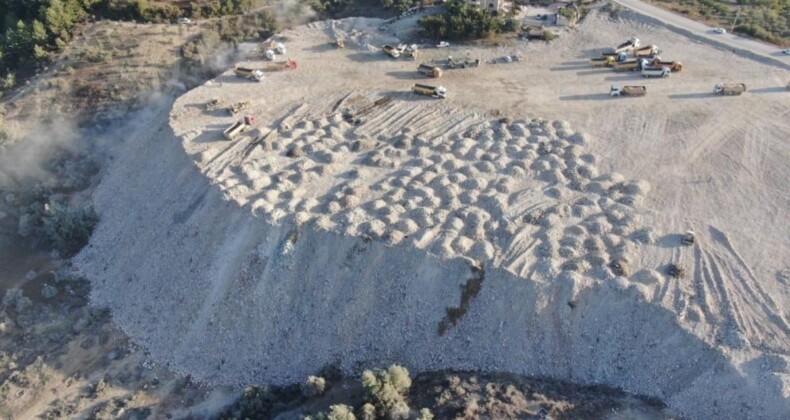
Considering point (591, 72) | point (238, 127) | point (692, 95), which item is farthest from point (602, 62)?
point (238, 127)

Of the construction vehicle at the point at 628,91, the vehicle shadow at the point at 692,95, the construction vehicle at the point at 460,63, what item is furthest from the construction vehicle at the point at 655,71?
the construction vehicle at the point at 460,63

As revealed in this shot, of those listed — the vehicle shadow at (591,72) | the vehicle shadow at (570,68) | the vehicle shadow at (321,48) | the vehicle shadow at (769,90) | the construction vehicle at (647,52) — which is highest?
the vehicle shadow at (321,48)

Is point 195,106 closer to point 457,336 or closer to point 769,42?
point 457,336

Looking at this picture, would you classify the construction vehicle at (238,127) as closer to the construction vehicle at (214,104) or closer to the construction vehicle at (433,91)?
the construction vehicle at (214,104)

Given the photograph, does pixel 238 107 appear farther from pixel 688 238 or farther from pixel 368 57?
pixel 688 238

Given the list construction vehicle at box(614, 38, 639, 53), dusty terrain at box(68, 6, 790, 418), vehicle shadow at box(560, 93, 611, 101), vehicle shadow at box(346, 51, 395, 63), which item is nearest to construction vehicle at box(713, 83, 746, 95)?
dusty terrain at box(68, 6, 790, 418)

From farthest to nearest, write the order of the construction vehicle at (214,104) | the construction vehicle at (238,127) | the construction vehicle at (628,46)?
the construction vehicle at (628,46) < the construction vehicle at (214,104) < the construction vehicle at (238,127)

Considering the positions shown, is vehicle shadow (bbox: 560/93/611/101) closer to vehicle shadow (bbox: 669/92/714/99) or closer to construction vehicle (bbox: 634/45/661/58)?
vehicle shadow (bbox: 669/92/714/99)
